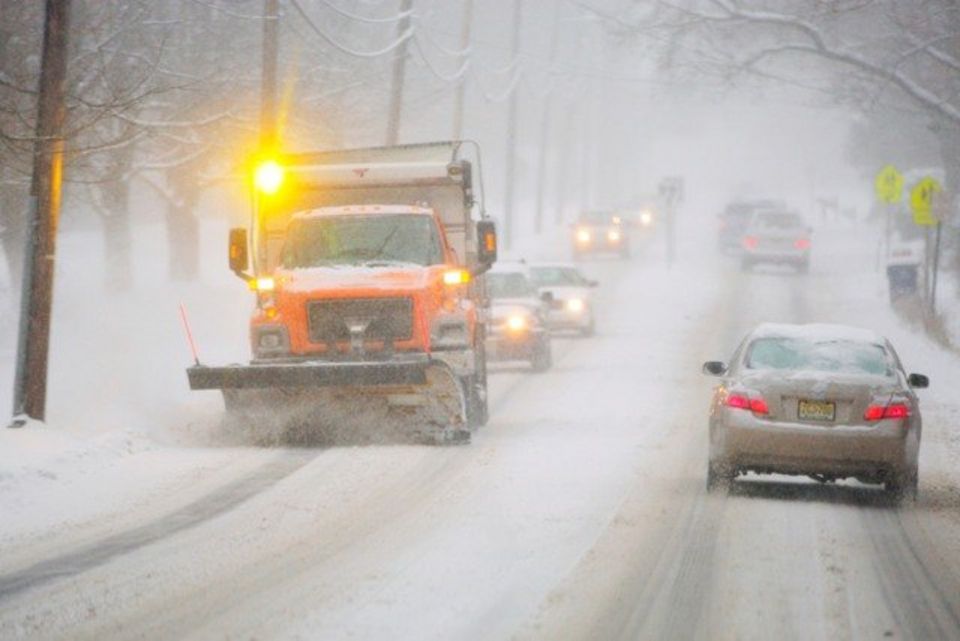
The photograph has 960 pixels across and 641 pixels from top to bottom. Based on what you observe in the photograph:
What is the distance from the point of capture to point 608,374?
31547 mm

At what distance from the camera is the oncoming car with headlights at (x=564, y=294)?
39.3 meters

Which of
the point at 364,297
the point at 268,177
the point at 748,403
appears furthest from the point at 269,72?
the point at 748,403

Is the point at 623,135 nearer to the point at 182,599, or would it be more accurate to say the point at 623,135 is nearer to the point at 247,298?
the point at 247,298

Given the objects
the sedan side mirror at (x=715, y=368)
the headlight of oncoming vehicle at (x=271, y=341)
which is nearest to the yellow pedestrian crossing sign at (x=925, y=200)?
the headlight of oncoming vehicle at (x=271, y=341)

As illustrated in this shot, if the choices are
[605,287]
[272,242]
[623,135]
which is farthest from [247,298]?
[623,135]

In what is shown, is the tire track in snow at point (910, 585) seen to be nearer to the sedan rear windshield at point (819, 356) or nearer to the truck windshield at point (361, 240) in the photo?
the sedan rear windshield at point (819, 356)

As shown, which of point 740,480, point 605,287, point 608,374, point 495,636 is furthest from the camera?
point 605,287

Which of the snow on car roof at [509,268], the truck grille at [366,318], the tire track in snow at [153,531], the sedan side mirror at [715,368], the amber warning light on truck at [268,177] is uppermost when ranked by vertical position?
the amber warning light on truck at [268,177]

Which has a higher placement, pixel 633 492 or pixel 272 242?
pixel 272 242

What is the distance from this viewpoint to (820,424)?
1608 cm

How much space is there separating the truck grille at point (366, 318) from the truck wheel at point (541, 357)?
1159 centimetres

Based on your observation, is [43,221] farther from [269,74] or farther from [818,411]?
[269,74]

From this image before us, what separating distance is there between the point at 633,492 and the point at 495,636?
7.11 metres

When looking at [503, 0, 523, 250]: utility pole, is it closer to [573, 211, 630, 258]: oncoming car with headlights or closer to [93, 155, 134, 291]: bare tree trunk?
[573, 211, 630, 258]: oncoming car with headlights
